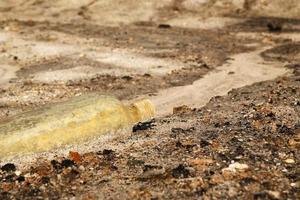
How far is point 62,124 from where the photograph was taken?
9219 mm

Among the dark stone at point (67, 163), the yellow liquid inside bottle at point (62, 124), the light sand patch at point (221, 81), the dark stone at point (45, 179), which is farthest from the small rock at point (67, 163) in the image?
the light sand patch at point (221, 81)

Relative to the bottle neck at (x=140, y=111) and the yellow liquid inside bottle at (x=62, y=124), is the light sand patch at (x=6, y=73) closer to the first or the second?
the bottle neck at (x=140, y=111)

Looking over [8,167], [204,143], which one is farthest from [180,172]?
[8,167]

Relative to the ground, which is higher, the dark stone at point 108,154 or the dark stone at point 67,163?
the dark stone at point 67,163

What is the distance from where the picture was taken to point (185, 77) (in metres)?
17.5

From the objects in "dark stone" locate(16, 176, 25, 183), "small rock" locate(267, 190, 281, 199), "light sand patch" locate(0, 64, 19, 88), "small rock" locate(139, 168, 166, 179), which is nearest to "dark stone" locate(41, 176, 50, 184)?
"dark stone" locate(16, 176, 25, 183)

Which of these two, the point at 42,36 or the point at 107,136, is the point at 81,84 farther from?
the point at 42,36

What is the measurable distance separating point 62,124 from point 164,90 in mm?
7005

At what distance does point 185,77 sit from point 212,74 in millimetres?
1072

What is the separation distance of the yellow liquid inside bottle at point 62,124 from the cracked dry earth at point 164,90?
23 centimetres

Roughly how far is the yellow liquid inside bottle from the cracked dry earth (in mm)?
234

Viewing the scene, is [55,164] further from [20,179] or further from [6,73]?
[6,73]

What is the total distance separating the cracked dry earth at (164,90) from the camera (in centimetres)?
713

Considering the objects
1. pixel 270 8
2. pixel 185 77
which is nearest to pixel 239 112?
pixel 185 77
